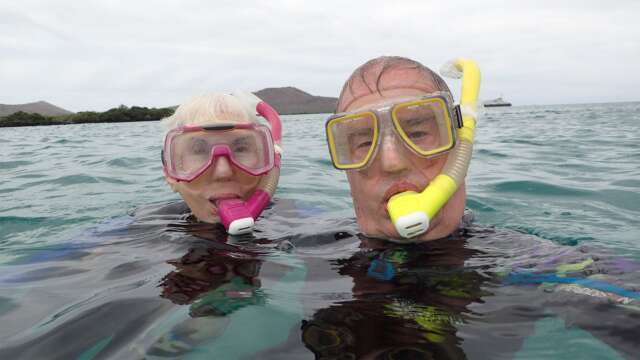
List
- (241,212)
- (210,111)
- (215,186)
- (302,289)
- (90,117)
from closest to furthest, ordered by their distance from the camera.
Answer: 1. (302,289)
2. (241,212)
3. (215,186)
4. (210,111)
5. (90,117)

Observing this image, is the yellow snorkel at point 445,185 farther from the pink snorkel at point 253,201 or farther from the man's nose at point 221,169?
the man's nose at point 221,169

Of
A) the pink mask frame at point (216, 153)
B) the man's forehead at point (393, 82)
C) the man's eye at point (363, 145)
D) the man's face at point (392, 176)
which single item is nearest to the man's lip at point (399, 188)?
the man's face at point (392, 176)

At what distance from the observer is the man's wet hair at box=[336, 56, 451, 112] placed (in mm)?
2590

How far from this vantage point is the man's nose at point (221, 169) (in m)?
3.18

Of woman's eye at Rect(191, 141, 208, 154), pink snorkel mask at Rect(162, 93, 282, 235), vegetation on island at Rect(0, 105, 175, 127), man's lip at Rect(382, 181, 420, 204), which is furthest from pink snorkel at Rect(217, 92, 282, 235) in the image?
vegetation on island at Rect(0, 105, 175, 127)

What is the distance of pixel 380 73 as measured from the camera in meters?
2.59

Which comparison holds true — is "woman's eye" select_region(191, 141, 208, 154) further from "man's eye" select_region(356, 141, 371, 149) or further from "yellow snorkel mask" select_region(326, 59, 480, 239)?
"man's eye" select_region(356, 141, 371, 149)

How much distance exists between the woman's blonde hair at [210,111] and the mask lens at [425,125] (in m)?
1.42

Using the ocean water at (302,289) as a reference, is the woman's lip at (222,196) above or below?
above

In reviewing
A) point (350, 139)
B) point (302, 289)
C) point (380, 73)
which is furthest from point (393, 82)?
point (302, 289)

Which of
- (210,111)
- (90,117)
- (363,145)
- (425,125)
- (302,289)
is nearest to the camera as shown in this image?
(302,289)

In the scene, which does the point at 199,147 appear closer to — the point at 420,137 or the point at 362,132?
the point at 362,132

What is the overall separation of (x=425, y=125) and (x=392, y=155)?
0.86 feet

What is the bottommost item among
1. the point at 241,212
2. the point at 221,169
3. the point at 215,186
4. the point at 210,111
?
the point at 241,212
